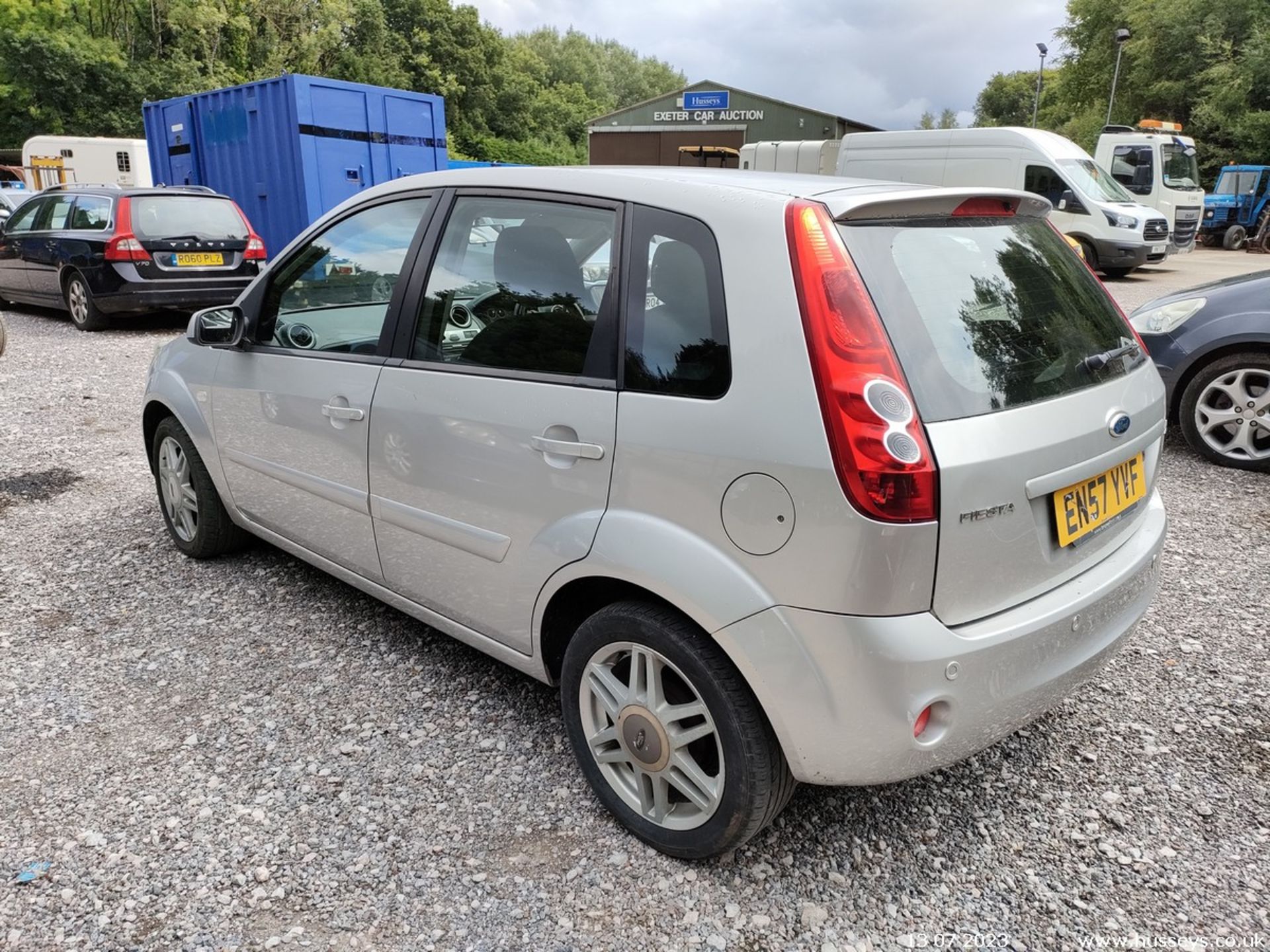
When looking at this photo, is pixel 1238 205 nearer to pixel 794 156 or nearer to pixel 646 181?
pixel 794 156

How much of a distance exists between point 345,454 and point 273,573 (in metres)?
1.30

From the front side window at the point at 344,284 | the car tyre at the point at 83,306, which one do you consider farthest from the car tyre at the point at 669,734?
the car tyre at the point at 83,306

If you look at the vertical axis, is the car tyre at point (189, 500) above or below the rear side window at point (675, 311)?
below

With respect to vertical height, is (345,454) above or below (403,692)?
above

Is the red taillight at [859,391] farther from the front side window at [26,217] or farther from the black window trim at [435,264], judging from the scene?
the front side window at [26,217]

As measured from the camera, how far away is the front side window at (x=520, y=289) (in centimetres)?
230

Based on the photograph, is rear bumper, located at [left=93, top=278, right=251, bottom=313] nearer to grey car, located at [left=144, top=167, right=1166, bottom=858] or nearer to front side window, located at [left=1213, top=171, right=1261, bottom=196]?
grey car, located at [left=144, top=167, right=1166, bottom=858]

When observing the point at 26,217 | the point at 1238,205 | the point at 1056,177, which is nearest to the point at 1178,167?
the point at 1056,177

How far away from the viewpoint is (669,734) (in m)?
2.17

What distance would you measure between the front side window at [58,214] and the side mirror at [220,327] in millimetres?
8589

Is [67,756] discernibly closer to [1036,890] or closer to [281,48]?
[1036,890]

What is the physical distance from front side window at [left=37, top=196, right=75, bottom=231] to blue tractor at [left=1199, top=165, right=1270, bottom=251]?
28.2m

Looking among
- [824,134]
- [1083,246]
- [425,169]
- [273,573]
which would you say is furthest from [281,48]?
[273,573]

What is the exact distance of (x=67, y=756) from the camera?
8.79 feet
